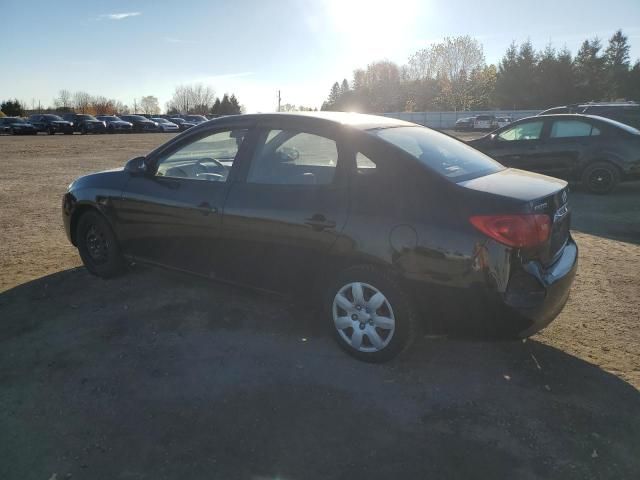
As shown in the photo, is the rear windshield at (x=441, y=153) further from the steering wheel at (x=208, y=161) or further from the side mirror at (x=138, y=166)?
the side mirror at (x=138, y=166)

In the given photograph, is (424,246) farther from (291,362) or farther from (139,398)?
(139,398)

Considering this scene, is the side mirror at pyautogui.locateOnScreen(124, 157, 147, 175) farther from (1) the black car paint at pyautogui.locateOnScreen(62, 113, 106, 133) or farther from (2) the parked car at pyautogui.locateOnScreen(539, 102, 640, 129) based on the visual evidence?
(1) the black car paint at pyautogui.locateOnScreen(62, 113, 106, 133)

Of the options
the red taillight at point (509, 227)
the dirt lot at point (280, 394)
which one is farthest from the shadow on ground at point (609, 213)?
the red taillight at point (509, 227)

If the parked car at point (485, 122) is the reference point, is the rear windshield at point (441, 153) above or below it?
below

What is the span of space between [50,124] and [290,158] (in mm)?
45012

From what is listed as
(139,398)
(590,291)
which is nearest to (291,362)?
(139,398)

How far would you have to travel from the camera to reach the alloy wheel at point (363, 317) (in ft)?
10.9

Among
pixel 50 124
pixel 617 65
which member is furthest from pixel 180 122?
pixel 617 65

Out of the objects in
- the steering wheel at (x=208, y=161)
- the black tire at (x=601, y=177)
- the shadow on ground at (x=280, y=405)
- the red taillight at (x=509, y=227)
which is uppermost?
the steering wheel at (x=208, y=161)

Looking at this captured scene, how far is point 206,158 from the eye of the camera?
4.48 m

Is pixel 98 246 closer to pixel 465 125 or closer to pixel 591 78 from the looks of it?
pixel 465 125

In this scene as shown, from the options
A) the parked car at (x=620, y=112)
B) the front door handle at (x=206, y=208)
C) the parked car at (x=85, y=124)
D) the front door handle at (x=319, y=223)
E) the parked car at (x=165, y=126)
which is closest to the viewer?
the front door handle at (x=319, y=223)

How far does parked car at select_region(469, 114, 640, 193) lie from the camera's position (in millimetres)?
9352

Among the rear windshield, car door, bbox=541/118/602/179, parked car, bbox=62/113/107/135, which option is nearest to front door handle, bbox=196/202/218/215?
the rear windshield
